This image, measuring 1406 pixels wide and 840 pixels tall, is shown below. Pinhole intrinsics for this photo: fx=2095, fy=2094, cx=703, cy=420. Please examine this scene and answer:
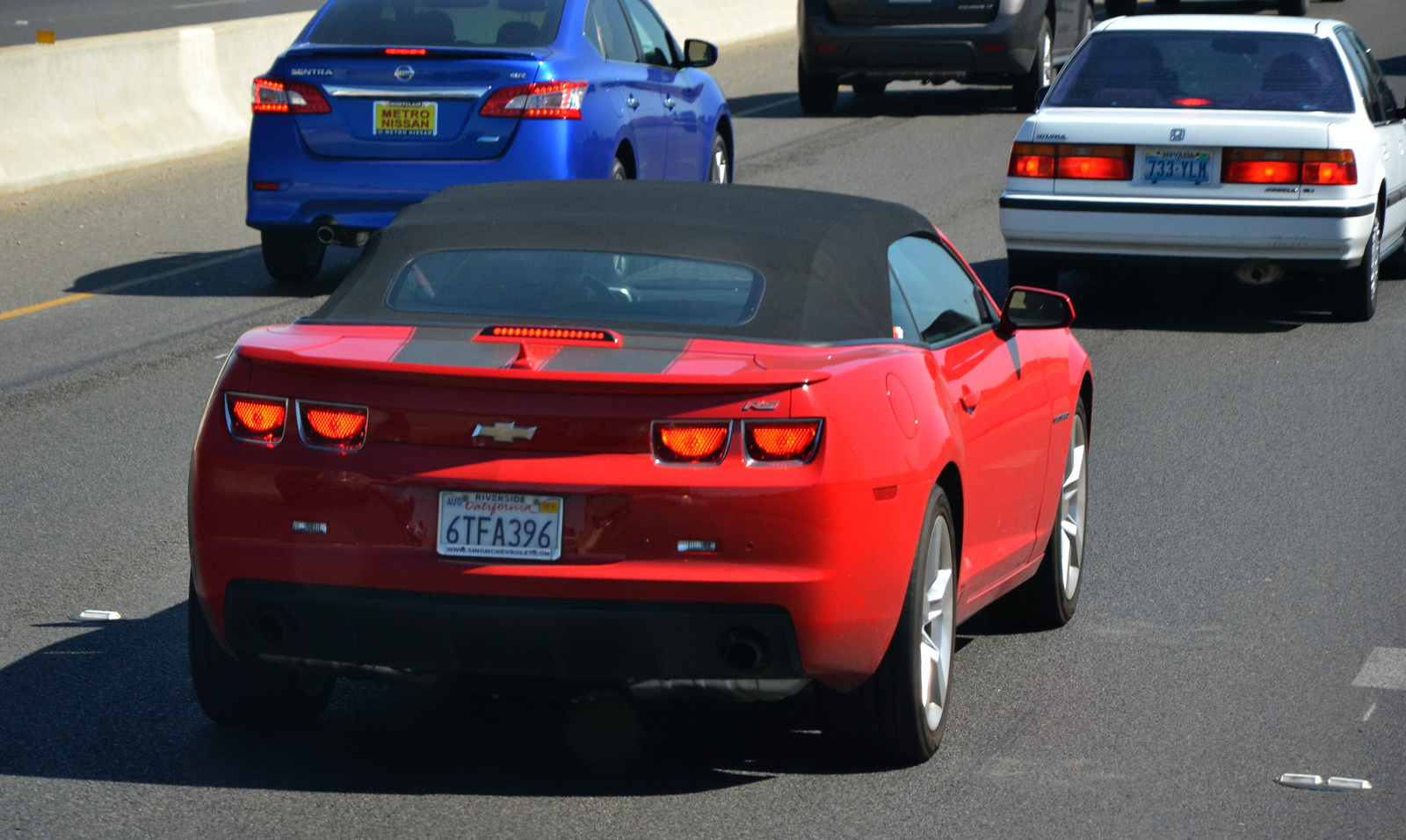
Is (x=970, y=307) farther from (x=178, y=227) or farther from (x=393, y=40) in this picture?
(x=178, y=227)

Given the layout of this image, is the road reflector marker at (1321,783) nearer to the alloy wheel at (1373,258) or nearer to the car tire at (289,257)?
the alloy wheel at (1373,258)

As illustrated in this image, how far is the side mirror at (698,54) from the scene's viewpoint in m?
13.6

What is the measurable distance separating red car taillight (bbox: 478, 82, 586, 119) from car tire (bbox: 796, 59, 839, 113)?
32.2 ft

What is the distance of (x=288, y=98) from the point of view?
38.3 ft

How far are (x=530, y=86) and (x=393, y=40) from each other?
93cm

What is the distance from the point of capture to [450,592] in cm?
452

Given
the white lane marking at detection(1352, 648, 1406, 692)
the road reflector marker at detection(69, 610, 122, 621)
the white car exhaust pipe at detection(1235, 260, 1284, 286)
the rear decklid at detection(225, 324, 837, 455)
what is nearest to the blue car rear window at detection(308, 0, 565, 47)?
the white car exhaust pipe at detection(1235, 260, 1284, 286)

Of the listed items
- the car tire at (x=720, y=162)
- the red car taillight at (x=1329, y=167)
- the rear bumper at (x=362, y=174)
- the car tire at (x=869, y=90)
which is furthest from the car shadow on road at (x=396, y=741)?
the car tire at (x=869, y=90)

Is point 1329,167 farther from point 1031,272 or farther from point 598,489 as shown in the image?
point 598,489

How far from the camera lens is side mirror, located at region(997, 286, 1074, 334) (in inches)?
227

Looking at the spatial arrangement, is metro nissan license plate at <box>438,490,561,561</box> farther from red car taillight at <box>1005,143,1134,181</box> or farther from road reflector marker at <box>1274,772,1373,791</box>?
red car taillight at <box>1005,143,1134,181</box>

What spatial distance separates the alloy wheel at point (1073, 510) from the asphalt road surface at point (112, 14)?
77.2ft

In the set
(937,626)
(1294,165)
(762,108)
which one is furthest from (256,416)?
(762,108)

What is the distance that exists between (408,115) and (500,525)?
739 cm
